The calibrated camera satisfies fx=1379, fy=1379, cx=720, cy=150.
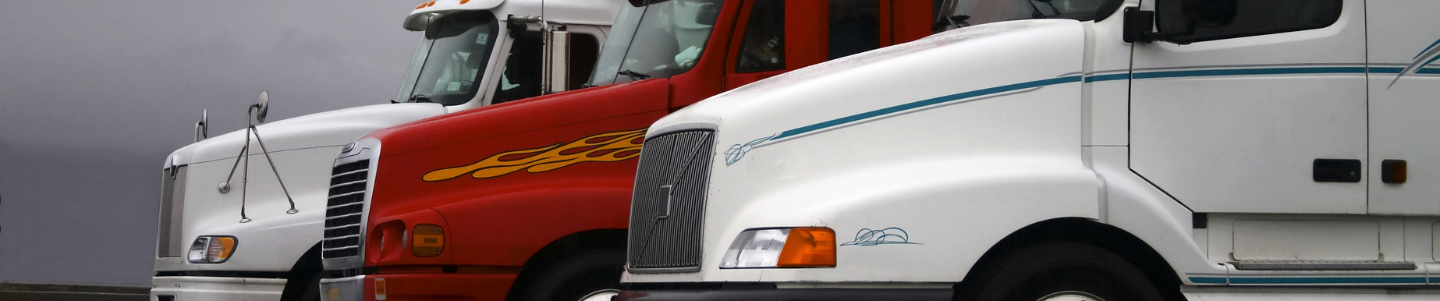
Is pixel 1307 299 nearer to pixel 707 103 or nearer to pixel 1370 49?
pixel 1370 49

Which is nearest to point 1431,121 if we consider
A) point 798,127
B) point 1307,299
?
point 1307,299

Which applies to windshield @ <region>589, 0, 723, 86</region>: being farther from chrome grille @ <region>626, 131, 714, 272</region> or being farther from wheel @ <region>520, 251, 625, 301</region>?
chrome grille @ <region>626, 131, 714, 272</region>

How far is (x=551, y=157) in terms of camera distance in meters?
6.80

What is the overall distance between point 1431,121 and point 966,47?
168 cm

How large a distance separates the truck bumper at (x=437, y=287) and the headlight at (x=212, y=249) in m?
2.48

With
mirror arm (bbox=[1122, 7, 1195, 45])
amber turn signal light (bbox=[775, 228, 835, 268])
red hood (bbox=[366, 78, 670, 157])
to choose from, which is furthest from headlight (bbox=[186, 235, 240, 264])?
mirror arm (bbox=[1122, 7, 1195, 45])

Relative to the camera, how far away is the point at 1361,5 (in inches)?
193

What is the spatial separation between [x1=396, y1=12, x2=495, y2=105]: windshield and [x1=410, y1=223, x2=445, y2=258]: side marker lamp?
9.54 feet

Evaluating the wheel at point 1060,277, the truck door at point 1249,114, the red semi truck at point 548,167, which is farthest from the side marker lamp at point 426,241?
the truck door at point 1249,114

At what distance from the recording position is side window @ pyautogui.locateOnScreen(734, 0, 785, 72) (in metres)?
7.03

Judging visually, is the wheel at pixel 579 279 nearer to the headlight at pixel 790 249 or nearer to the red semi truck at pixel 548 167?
the red semi truck at pixel 548 167

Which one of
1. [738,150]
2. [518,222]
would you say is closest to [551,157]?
[518,222]

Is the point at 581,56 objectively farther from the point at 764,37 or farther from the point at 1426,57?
the point at 1426,57

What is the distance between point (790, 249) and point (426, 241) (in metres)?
2.62
